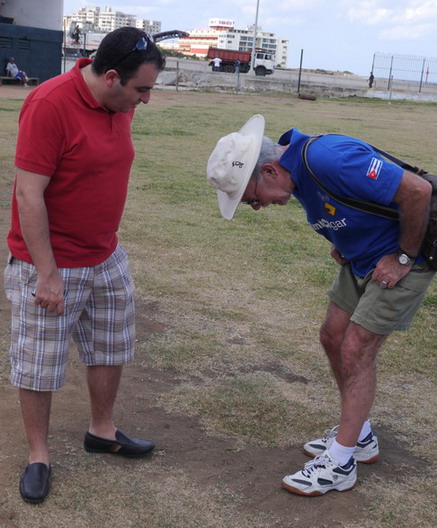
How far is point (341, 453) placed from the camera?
11.7 ft

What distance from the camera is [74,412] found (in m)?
4.23

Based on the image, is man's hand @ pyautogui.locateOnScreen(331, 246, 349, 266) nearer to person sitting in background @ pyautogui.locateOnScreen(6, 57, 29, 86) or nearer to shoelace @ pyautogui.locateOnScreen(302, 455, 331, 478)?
shoelace @ pyautogui.locateOnScreen(302, 455, 331, 478)

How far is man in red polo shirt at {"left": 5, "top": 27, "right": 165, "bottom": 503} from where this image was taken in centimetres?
301

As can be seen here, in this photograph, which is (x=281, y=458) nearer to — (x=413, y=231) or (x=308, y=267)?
(x=413, y=231)

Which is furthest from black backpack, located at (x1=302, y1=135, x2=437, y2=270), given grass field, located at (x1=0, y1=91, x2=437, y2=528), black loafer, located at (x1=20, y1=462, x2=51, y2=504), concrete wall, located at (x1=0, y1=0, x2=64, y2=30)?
concrete wall, located at (x1=0, y1=0, x2=64, y2=30)

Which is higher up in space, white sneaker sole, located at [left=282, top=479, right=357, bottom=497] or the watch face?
the watch face

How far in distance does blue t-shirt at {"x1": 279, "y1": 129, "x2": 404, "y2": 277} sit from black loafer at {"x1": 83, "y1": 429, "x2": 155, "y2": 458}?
4.37ft

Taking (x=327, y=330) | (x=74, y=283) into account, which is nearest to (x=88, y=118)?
(x=74, y=283)

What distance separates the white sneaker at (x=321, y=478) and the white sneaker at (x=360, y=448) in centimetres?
26

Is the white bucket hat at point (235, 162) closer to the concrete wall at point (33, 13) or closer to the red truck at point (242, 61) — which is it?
the concrete wall at point (33, 13)

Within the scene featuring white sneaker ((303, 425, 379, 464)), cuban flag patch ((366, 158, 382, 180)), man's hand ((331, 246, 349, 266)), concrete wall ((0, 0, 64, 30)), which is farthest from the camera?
concrete wall ((0, 0, 64, 30))

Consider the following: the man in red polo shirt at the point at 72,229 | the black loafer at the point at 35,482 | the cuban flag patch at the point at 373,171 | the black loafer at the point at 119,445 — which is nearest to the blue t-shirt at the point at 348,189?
the cuban flag patch at the point at 373,171

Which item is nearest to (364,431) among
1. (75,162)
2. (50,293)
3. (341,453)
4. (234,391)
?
(341,453)

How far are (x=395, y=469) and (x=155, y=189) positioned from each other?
7511 mm
